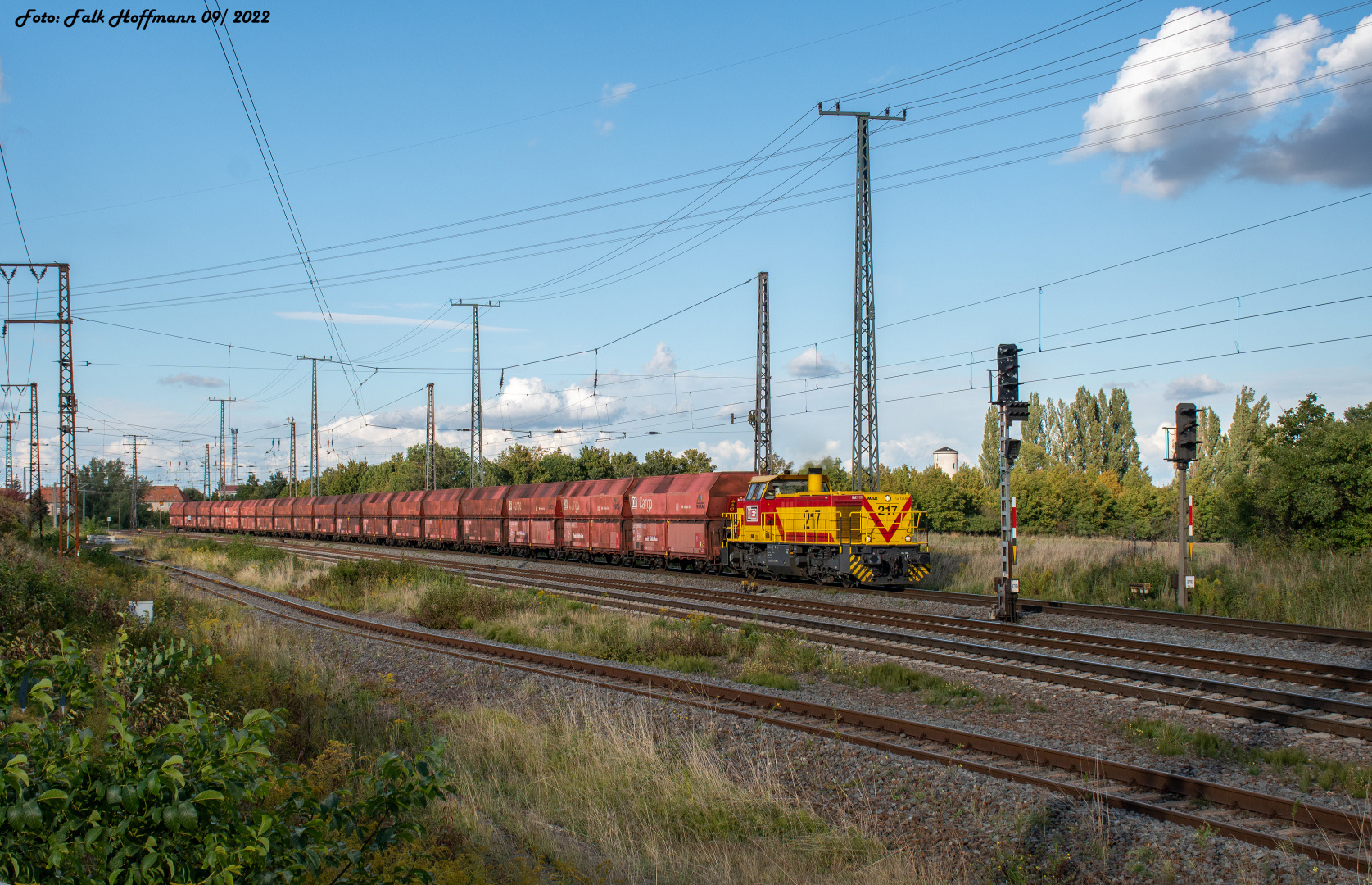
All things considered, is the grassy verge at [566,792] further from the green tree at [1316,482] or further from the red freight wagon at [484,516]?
the red freight wagon at [484,516]

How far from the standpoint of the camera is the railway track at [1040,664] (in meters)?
10.6

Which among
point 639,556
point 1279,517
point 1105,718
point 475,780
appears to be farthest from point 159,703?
point 1279,517

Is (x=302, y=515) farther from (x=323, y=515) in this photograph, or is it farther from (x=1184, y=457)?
(x=1184, y=457)

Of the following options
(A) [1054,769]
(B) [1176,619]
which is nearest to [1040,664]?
(A) [1054,769]

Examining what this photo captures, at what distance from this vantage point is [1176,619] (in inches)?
697

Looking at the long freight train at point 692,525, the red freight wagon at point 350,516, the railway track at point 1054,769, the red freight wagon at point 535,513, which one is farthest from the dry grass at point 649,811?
the red freight wagon at point 350,516

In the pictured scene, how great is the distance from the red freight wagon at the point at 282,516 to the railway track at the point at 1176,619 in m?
48.7

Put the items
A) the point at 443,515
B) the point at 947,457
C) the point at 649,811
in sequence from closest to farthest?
the point at 649,811 < the point at 443,515 < the point at 947,457

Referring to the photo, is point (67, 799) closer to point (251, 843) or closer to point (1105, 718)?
point (251, 843)

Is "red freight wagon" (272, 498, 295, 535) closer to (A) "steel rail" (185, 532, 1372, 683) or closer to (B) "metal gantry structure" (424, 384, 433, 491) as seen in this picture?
(B) "metal gantry structure" (424, 384, 433, 491)

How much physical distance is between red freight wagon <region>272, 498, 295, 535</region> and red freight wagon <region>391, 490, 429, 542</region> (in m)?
14.1

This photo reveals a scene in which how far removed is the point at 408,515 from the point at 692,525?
24872mm

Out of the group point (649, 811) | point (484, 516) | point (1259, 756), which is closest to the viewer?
point (649, 811)

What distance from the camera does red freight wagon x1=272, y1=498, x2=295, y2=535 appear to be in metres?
60.9
